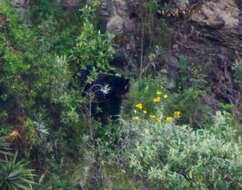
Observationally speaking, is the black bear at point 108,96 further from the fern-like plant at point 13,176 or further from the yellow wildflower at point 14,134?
the fern-like plant at point 13,176

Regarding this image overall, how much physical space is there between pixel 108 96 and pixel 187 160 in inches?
98.4

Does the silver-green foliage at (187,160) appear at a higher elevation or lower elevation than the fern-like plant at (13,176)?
higher

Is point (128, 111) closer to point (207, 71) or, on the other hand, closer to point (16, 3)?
point (207, 71)

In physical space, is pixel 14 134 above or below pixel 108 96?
below

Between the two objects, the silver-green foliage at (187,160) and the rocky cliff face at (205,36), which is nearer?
the silver-green foliage at (187,160)

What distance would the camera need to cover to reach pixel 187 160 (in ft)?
13.2

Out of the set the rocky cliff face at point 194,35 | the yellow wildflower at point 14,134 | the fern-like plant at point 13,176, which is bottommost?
the fern-like plant at point 13,176

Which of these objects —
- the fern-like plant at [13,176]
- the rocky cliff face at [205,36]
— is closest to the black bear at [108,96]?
the rocky cliff face at [205,36]

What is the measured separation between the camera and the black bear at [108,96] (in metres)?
5.87

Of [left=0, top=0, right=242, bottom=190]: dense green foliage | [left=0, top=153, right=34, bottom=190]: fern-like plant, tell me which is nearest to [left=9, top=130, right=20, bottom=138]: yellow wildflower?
[left=0, top=0, right=242, bottom=190]: dense green foliage

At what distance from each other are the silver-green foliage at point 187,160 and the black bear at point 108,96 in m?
1.46

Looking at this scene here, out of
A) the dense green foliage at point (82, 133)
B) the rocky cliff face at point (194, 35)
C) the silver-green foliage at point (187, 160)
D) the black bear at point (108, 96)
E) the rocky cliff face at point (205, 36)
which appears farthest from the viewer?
the rocky cliff face at point (205, 36)

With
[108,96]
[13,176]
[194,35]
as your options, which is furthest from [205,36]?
[13,176]

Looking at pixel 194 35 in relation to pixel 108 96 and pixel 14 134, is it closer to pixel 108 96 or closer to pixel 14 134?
pixel 108 96
